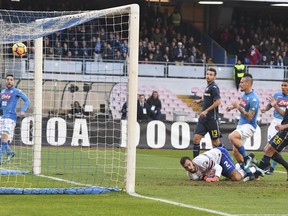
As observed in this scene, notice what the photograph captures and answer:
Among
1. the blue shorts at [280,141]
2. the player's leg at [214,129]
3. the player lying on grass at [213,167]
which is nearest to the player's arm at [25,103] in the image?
the player's leg at [214,129]

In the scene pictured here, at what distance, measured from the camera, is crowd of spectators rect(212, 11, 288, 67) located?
4518 centimetres

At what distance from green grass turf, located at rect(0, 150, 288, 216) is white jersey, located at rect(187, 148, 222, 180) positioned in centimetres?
23

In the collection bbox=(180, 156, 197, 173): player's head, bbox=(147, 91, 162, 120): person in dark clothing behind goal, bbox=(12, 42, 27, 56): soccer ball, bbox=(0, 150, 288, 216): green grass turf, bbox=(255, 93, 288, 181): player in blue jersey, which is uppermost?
bbox=(12, 42, 27, 56): soccer ball

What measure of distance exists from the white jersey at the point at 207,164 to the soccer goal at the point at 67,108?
4.63 ft

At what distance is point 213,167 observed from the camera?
16.2 metres

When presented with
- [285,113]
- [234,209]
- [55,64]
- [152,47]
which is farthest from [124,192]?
[152,47]

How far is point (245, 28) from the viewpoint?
49094mm

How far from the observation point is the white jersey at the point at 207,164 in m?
16.1

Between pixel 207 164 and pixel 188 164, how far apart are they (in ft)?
1.73

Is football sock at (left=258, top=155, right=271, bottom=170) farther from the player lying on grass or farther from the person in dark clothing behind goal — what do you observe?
the person in dark clothing behind goal

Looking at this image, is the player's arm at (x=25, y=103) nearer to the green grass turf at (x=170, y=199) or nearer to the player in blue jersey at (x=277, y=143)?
the green grass turf at (x=170, y=199)

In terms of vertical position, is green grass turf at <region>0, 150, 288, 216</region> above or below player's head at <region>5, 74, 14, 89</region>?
below

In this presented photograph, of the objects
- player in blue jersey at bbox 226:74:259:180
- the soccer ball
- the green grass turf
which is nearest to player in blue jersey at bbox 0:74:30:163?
the soccer ball

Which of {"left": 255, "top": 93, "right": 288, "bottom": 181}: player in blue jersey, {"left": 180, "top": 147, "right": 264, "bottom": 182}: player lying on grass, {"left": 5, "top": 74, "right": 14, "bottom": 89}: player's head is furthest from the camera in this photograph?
{"left": 5, "top": 74, "right": 14, "bottom": 89}: player's head
